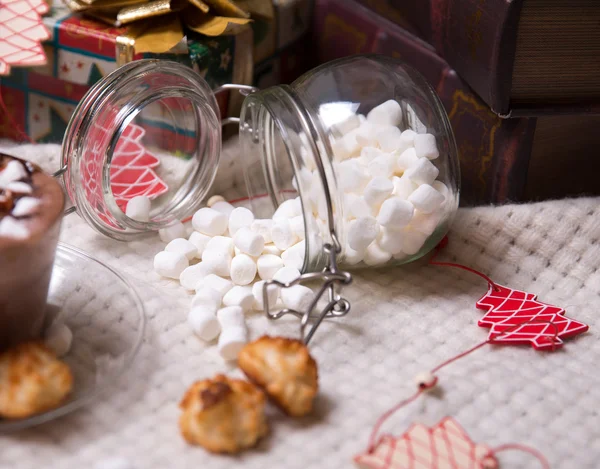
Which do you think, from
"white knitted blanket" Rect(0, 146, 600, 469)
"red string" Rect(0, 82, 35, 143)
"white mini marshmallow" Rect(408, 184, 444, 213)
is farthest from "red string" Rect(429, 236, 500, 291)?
"red string" Rect(0, 82, 35, 143)

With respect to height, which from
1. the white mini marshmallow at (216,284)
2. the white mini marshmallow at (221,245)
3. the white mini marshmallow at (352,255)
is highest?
the white mini marshmallow at (352,255)

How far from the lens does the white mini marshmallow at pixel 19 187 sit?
2.05 feet

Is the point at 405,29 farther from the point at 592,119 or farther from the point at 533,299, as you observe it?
the point at 533,299

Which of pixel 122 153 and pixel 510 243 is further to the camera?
pixel 122 153

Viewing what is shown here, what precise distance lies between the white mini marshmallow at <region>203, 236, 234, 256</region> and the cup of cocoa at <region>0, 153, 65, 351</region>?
22 centimetres

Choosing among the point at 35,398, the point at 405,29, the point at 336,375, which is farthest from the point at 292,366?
the point at 405,29

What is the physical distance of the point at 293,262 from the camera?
2.68 feet

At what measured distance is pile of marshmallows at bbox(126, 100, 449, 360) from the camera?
0.76 m

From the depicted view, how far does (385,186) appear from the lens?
0.76m

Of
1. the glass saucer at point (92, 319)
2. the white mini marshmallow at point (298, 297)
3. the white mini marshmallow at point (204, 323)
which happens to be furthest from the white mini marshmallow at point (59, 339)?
the white mini marshmallow at point (298, 297)

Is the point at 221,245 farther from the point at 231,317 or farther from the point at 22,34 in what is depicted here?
the point at 22,34

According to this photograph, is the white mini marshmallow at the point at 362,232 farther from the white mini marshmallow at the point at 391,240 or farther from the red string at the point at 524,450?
the red string at the point at 524,450

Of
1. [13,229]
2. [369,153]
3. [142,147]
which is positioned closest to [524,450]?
[369,153]

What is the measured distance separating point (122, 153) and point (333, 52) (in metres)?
0.37
